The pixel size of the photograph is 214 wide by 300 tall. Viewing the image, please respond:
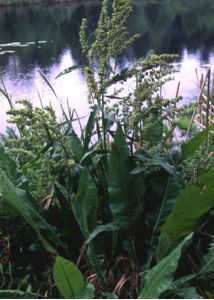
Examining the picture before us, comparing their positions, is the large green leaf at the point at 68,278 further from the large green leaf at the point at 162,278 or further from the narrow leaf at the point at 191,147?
the narrow leaf at the point at 191,147

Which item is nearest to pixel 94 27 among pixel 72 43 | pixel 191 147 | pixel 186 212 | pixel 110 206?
pixel 72 43

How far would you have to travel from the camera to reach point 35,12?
38.8 m

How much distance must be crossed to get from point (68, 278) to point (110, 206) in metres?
0.36

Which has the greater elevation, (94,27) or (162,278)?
(162,278)

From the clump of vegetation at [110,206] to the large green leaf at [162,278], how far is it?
0.41 ft

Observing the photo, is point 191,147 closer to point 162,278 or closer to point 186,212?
point 186,212

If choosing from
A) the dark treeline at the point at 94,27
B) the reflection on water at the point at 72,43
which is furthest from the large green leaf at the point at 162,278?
the dark treeline at the point at 94,27

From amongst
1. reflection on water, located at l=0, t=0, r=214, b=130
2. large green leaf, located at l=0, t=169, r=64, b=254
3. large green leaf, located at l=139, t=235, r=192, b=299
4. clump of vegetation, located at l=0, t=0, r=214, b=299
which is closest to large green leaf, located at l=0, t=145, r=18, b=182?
clump of vegetation, located at l=0, t=0, r=214, b=299

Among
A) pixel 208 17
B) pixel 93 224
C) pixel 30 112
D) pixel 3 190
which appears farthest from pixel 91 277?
pixel 208 17

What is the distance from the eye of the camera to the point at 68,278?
151 centimetres

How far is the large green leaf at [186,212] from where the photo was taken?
1589 millimetres

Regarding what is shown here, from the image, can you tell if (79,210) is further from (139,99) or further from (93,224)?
(139,99)

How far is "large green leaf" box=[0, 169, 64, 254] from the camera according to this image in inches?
67.8

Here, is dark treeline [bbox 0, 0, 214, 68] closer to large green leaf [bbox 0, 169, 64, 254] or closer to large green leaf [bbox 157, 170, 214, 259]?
large green leaf [bbox 0, 169, 64, 254]
